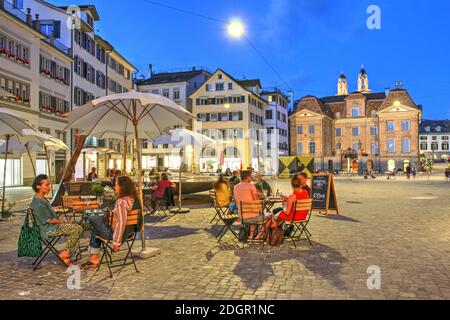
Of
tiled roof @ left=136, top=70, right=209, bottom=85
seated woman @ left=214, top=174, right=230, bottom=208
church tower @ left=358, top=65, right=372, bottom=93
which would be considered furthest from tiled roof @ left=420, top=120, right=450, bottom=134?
seated woman @ left=214, top=174, right=230, bottom=208

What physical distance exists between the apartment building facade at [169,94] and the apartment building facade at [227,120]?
7.57 feet

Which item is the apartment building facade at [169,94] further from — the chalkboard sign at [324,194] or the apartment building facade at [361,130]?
the chalkboard sign at [324,194]

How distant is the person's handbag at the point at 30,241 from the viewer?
Answer: 6727 mm

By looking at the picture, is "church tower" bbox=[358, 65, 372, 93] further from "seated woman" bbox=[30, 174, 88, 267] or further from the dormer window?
"seated woman" bbox=[30, 174, 88, 267]

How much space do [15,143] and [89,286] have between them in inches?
597

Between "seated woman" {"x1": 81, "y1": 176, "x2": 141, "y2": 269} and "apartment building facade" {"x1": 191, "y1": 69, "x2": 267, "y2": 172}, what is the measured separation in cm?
5597

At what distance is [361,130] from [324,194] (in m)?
70.0

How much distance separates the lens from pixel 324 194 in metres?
14.6

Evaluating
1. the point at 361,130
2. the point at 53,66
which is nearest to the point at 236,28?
the point at 53,66

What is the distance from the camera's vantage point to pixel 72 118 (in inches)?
354

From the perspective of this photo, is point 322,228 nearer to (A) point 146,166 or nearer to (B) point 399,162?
(A) point 146,166

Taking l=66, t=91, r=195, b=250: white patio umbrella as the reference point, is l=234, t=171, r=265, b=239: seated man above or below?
below

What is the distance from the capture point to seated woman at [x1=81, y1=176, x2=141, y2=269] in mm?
6714
